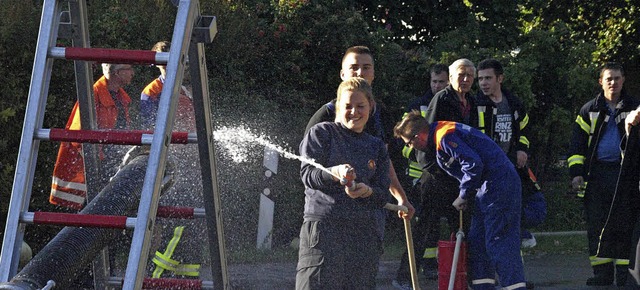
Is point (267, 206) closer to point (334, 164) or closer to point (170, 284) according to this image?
point (334, 164)

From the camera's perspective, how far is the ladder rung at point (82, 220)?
3768 mm

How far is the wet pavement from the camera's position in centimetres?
793

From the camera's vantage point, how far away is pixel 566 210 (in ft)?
41.9

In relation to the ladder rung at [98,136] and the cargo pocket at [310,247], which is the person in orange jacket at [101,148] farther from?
the ladder rung at [98,136]

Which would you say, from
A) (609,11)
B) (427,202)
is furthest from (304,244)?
(609,11)

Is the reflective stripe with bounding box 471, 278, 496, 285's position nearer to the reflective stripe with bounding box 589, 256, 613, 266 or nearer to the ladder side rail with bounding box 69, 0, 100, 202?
the reflective stripe with bounding box 589, 256, 613, 266

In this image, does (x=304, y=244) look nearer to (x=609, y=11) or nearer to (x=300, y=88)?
(x=300, y=88)

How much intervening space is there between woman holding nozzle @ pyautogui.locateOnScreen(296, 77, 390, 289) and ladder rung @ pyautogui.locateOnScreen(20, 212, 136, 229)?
151 centimetres

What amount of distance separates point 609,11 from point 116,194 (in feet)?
46.1

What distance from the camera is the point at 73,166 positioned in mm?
6422

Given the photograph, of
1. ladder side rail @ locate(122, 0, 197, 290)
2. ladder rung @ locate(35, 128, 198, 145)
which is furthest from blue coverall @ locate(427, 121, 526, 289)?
ladder rung @ locate(35, 128, 198, 145)

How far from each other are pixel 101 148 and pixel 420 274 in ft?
11.0

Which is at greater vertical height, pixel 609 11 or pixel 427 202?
pixel 609 11

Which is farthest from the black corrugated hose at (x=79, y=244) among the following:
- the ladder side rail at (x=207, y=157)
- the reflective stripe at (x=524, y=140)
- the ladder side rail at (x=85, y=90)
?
the reflective stripe at (x=524, y=140)
